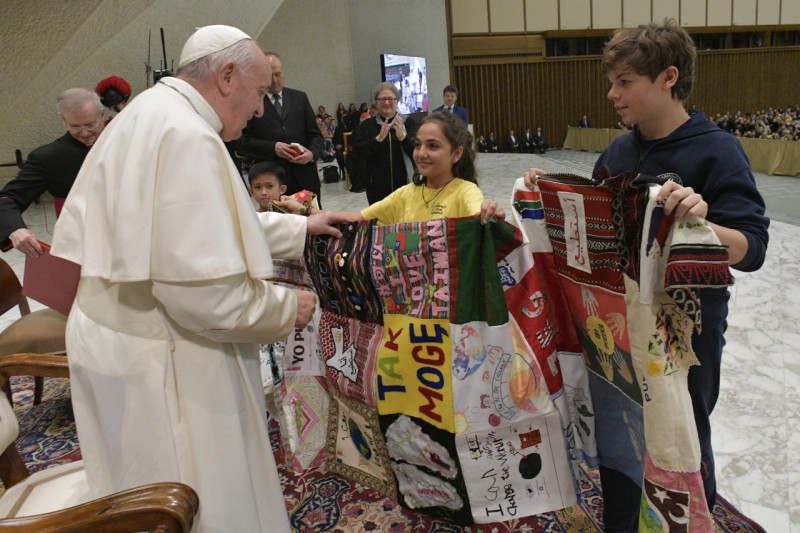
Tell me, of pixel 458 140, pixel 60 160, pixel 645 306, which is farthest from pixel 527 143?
pixel 645 306

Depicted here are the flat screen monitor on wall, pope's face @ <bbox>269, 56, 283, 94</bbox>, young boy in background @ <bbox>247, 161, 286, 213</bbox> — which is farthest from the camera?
the flat screen monitor on wall

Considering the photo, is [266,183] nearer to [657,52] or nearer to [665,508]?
[657,52]

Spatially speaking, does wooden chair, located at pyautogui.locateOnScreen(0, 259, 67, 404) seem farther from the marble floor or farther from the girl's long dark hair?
the girl's long dark hair

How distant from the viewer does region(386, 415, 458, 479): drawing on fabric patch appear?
1.87 meters

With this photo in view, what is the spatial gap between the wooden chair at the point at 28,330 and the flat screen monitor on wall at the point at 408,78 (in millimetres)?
9679

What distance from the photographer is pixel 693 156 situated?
149 cm

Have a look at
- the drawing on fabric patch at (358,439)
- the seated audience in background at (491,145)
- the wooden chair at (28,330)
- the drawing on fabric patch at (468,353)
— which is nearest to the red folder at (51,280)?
the wooden chair at (28,330)

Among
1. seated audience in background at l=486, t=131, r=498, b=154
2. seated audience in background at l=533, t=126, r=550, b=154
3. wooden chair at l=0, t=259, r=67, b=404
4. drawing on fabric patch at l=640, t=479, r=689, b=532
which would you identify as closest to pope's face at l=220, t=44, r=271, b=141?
drawing on fabric patch at l=640, t=479, r=689, b=532

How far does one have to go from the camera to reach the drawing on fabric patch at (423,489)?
191 cm

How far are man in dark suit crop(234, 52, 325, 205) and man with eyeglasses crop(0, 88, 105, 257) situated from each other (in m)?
0.98

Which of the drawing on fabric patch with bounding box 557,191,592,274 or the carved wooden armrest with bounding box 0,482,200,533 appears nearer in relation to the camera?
the carved wooden armrest with bounding box 0,482,200,533

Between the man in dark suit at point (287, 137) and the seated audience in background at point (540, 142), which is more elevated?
the man in dark suit at point (287, 137)

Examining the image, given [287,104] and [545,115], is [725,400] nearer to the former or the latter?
[287,104]

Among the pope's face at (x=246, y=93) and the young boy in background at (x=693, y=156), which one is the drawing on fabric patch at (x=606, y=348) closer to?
the young boy in background at (x=693, y=156)
